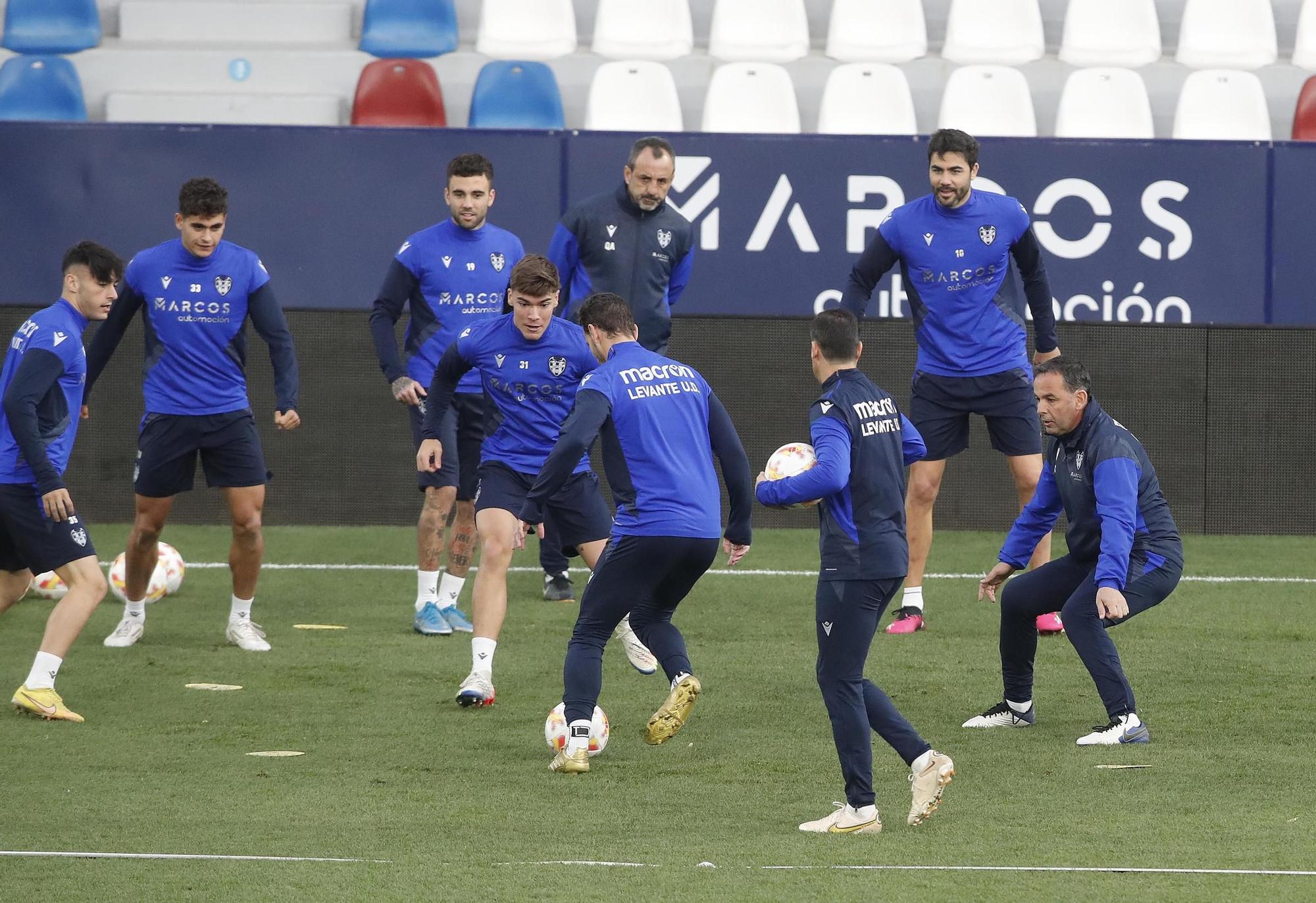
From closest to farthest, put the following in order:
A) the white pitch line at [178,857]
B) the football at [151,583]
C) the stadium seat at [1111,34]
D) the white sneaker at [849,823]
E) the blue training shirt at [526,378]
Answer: the white pitch line at [178,857] → the white sneaker at [849,823] → the blue training shirt at [526,378] → the football at [151,583] → the stadium seat at [1111,34]

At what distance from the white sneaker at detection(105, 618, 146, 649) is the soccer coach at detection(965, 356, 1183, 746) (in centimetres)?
400

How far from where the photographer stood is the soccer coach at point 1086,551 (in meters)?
6.33

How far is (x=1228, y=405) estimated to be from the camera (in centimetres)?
1175

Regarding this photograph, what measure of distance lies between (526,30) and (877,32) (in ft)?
9.84

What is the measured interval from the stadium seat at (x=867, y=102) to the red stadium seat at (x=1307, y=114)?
3.03 meters

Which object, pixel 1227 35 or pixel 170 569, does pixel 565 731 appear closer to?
pixel 170 569

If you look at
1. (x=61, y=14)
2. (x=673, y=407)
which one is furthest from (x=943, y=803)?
(x=61, y=14)

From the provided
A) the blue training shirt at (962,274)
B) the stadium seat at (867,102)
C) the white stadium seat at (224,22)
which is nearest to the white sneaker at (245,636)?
the blue training shirt at (962,274)

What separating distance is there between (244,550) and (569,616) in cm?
173

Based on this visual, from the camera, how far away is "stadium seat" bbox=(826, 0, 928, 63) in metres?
15.3

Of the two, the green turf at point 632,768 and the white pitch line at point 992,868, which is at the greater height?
the white pitch line at point 992,868

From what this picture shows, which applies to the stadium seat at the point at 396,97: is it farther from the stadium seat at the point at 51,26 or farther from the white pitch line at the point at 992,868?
the white pitch line at the point at 992,868

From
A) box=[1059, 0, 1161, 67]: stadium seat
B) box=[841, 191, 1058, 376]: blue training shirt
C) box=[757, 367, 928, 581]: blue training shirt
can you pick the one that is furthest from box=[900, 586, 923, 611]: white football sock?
box=[1059, 0, 1161, 67]: stadium seat

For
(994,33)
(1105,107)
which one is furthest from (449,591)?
(994,33)
